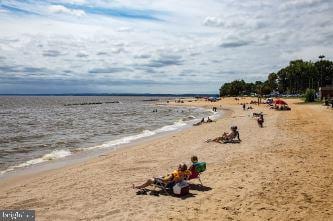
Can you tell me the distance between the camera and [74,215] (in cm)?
960

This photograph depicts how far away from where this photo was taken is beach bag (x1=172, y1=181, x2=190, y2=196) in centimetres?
1085

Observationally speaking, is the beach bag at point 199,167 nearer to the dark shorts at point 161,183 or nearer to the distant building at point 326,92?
the dark shorts at point 161,183

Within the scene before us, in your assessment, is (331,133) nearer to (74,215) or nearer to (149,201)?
(149,201)

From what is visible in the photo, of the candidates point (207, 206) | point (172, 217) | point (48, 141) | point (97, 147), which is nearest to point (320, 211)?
point (207, 206)

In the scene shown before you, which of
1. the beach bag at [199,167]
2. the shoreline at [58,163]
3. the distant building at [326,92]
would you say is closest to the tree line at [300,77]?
the distant building at [326,92]

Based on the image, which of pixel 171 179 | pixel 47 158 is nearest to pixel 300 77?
pixel 47 158

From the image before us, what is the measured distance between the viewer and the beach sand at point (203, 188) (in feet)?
30.8

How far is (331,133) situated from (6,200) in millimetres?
19859

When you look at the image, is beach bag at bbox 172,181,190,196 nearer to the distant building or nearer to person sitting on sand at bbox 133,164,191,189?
person sitting on sand at bbox 133,164,191,189

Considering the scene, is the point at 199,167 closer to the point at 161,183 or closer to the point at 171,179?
the point at 171,179

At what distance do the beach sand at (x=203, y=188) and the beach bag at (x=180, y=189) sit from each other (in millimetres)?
210

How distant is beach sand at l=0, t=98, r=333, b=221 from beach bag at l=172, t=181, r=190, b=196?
0.21m

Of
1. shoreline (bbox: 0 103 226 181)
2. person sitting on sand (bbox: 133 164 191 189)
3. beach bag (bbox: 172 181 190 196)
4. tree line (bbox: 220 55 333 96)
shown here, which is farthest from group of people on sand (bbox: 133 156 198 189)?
tree line (bbox: 220 55 333 96)

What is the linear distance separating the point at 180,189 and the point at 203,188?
109cm
